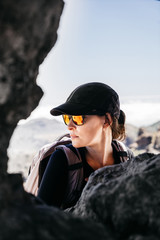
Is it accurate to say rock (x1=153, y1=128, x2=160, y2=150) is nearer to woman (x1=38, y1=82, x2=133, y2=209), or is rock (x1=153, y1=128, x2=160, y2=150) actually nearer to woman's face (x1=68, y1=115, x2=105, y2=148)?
woman (x1=38, y1=82, x2=133, y2=209)

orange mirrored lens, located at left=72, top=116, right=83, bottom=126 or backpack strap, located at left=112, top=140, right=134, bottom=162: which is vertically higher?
orange mirrored lens, located at left=72, top=116, right=83, bottom=126

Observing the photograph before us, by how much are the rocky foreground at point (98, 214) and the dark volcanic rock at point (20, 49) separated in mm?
189

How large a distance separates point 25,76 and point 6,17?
0.83ft

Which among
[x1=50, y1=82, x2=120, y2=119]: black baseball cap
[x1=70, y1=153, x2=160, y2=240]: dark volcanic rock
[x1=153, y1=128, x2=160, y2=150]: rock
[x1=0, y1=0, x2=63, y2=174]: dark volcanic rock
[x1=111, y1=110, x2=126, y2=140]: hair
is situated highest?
[x1=0, y1=0, x2=63, y2=174]: dark volcanic rock

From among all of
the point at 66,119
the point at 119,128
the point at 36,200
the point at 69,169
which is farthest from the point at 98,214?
the point at 119,128

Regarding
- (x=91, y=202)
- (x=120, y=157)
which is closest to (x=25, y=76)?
(x=91, y=202)

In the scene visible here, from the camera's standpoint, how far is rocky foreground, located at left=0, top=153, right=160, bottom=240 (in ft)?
2.86

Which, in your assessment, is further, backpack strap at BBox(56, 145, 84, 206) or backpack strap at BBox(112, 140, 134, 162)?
backpack strap at BBox(112, 140, 134, 162)

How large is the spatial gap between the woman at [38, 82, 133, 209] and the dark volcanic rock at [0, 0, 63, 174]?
1125 mm

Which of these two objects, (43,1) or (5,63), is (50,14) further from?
(5,63)

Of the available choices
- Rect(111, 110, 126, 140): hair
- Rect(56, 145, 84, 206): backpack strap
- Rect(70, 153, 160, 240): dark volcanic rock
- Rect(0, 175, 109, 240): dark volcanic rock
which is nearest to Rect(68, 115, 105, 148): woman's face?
Rect(56, 145, 84, 206): backpack strap

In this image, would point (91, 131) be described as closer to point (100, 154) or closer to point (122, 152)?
point (100, 154)

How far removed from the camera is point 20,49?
1052 mm

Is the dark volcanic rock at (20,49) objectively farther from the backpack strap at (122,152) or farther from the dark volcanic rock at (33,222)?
the backpack strap at (122,152)
